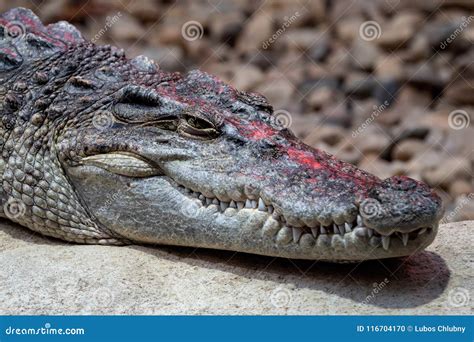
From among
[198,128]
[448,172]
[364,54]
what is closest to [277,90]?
[364,54]

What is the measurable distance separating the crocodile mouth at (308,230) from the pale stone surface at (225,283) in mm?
266

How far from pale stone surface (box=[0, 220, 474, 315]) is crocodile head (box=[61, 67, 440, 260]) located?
146 mm

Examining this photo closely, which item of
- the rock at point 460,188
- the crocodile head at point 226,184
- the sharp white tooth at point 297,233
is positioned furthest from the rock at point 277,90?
the sharp white tooth at point 297,233

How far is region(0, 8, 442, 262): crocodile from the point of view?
329 cm

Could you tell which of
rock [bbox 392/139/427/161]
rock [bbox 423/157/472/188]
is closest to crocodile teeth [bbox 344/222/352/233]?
rock [bbox 423/157/472/188]

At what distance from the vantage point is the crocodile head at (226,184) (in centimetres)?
326

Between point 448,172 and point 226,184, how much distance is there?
4.27 metres

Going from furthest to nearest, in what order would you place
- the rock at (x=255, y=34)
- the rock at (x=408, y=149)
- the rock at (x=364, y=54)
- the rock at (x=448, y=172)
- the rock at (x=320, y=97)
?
the rock at (x=255, y=34) → the rock at (x=364, y=54) → the rock at (x=320, y=97) → the rock at (x=408, y=149) → the rock at (x=448, y=172)

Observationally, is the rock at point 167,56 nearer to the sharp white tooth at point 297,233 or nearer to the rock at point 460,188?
the rock at point 460,188

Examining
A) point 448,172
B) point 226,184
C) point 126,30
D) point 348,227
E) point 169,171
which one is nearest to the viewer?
point 348,227

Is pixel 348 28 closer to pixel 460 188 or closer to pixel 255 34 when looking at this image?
pixel 255 34

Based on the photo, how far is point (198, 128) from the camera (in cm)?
385

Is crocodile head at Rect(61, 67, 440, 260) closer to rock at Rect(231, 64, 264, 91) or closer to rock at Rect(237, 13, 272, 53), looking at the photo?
rock at Rect(231, 64, 264, 91)

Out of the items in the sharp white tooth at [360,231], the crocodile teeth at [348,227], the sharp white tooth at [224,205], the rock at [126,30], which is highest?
the sharp white tooth at [360,231]
